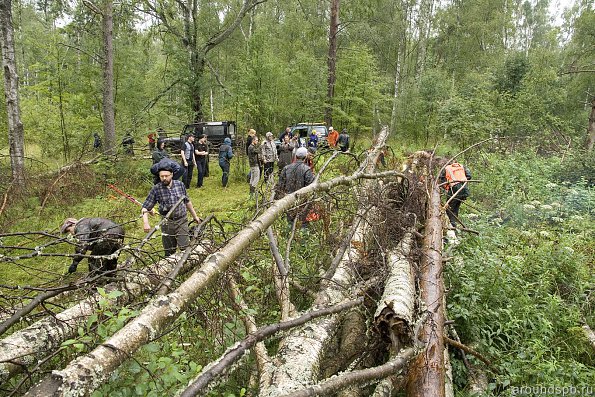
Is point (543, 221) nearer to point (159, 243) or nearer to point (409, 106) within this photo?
point (159, 243)

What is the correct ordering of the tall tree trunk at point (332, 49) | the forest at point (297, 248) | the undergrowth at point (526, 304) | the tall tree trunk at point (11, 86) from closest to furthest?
the forest at point (297, 248) < the undergrowth at point (526, 304) < the tall tree trunk at point (11, 86) < the tall tree trunk at point (332, 49)

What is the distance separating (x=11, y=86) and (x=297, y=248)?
7.07m

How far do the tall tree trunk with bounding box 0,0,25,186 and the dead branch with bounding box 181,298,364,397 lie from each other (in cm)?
699

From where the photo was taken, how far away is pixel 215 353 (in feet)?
10.3

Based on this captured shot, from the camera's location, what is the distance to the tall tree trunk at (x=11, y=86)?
23.8 ft

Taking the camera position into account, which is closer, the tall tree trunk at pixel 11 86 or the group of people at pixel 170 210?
the group of people at pixel 170 210

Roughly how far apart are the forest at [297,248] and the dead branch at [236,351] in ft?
0.03

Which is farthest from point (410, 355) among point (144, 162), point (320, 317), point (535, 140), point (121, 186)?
point (535, 140)

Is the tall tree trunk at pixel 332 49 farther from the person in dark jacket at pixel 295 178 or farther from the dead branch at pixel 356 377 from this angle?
the dead branch at pixel 356 377

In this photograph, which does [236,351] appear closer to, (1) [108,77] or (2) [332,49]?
(1) [108,77]

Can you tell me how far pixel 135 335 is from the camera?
5.71 feet

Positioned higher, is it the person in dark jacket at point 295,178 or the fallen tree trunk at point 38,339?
the person in dark jacket at point 295,178

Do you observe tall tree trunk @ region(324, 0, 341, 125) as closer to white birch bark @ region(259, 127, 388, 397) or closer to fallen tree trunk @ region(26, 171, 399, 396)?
white birch bark @ region(259, 127, 388, 397)

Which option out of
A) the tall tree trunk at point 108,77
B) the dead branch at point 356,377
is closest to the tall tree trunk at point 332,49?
the tall tree trunk at point 108,77
